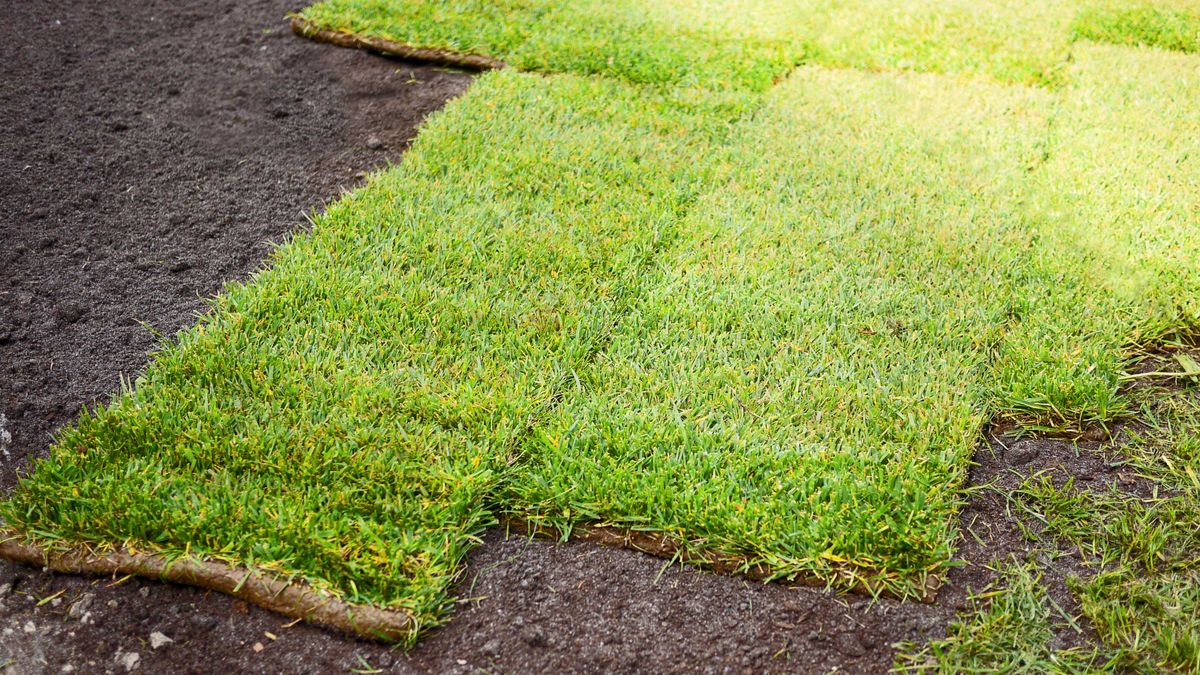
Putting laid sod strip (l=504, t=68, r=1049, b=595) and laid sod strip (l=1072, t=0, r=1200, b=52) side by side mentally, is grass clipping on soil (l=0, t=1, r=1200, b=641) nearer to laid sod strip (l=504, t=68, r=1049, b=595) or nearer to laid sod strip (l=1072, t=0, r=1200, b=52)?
laid sod strip (l=504, t=68, r=1049, b=595)

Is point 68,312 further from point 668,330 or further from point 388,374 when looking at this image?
point 668,330

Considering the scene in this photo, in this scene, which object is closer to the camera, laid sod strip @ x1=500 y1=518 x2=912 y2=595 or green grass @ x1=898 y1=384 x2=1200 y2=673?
green grass @ x1=898 y1=384 x2=1200 y2=673

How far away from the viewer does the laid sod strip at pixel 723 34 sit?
15.3ft

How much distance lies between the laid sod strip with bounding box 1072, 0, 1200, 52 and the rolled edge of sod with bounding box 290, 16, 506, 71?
10.8 feet

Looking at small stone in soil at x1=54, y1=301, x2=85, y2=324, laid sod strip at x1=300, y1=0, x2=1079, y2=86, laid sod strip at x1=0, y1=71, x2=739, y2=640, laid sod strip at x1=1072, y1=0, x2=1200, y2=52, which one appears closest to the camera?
laid sod strip at x1=0, y1=71, x2=739, y2=640

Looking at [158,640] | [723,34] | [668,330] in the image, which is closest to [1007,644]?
[668,330]

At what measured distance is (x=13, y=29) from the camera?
15.4 feet

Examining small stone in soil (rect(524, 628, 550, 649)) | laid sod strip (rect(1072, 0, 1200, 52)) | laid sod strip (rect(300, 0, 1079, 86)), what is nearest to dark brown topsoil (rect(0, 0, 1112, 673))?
small stone in soil (rect(524, 628, 550, 649))

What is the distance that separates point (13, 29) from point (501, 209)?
3.11 metres

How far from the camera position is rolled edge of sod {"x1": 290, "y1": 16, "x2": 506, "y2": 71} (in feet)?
15.3

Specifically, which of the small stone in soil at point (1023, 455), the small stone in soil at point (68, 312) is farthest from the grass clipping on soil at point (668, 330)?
the small stone in soil at point (68, 312)

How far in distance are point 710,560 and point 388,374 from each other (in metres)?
1.09

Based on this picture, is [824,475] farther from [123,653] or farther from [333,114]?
[333,114]

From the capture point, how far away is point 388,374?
2.67 metres
